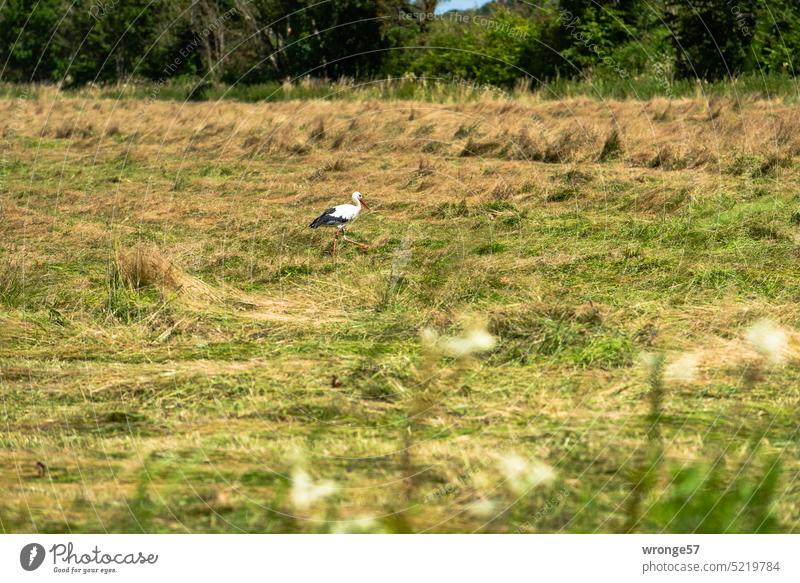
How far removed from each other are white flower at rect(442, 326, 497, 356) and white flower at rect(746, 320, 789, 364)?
1.52 m

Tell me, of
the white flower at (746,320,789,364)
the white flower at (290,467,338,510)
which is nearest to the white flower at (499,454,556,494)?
the white flower at (290,467,338,510)

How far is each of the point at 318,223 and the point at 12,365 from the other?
4221 mm

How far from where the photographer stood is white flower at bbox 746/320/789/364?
18.9 feet

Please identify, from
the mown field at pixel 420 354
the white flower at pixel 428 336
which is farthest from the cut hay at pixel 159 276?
the white flower at pixel 428 336

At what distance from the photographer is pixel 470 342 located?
20.9ft

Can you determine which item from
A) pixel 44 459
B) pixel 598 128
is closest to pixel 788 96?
pixel 598 128

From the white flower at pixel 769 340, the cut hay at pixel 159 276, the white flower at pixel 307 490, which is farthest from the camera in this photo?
the cut hay at pixel 159 276

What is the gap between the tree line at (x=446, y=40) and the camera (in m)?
23.9

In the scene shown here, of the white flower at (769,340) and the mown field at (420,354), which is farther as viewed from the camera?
the white flower at (769,340)

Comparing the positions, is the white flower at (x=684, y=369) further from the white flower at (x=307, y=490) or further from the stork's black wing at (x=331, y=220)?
the stork's black wing at (x=331, y=220)
